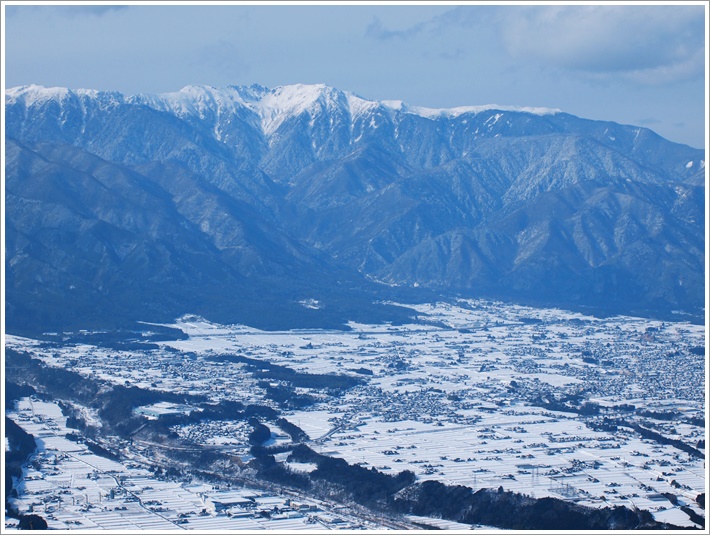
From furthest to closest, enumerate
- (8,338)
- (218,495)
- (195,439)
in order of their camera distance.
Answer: (8,338), (195,439), (218,495)

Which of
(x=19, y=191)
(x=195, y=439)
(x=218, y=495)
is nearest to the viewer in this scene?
(x=218, y=495)

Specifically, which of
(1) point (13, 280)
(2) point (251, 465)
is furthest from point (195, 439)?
(1) point (13, 280)

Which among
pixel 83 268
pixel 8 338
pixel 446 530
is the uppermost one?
pixel 83 268

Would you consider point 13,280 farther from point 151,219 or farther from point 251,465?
point 251,465

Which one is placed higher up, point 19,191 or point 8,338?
point 19,191

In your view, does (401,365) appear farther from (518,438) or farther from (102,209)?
(102,209)

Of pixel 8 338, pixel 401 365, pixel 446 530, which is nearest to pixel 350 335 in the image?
pixel 401 365

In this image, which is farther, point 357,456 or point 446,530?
point 357,456
